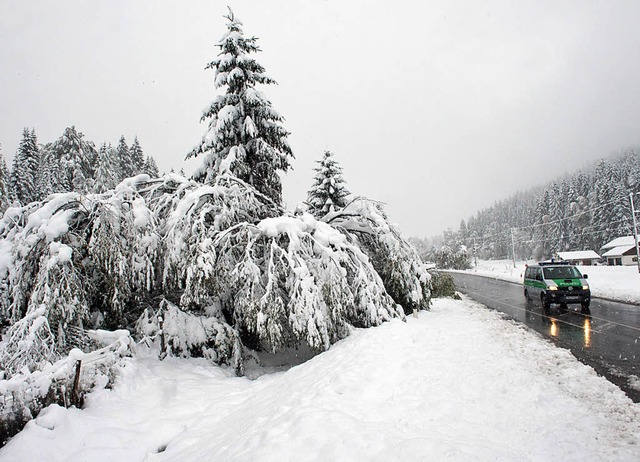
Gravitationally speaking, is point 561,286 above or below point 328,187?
below

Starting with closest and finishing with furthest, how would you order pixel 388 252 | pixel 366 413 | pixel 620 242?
pixel 366 413, pixel 388 252, pixel 620 242

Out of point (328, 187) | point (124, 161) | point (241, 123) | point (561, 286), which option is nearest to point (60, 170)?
point (124, 161)

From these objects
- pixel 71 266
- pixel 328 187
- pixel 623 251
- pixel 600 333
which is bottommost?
pixel 600 333

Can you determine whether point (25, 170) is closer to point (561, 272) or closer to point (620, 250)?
point (561, 272)

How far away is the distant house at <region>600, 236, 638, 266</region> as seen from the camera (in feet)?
153

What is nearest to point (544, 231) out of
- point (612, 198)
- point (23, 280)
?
point (612, 198)

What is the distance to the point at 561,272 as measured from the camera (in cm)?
1380

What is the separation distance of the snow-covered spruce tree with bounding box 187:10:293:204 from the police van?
11.9 m

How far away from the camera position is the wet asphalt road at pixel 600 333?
236 inches

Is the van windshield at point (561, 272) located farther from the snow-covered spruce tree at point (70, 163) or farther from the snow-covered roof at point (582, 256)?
the snow-covered roof at point (582, 256)

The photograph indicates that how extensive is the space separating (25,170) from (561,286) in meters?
45.9

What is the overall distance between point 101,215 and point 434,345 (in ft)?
23.9

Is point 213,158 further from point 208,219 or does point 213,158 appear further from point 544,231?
point 544,231

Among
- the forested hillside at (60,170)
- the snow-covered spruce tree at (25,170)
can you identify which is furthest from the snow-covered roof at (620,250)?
the snow-covered spruce tree at (25,170)
